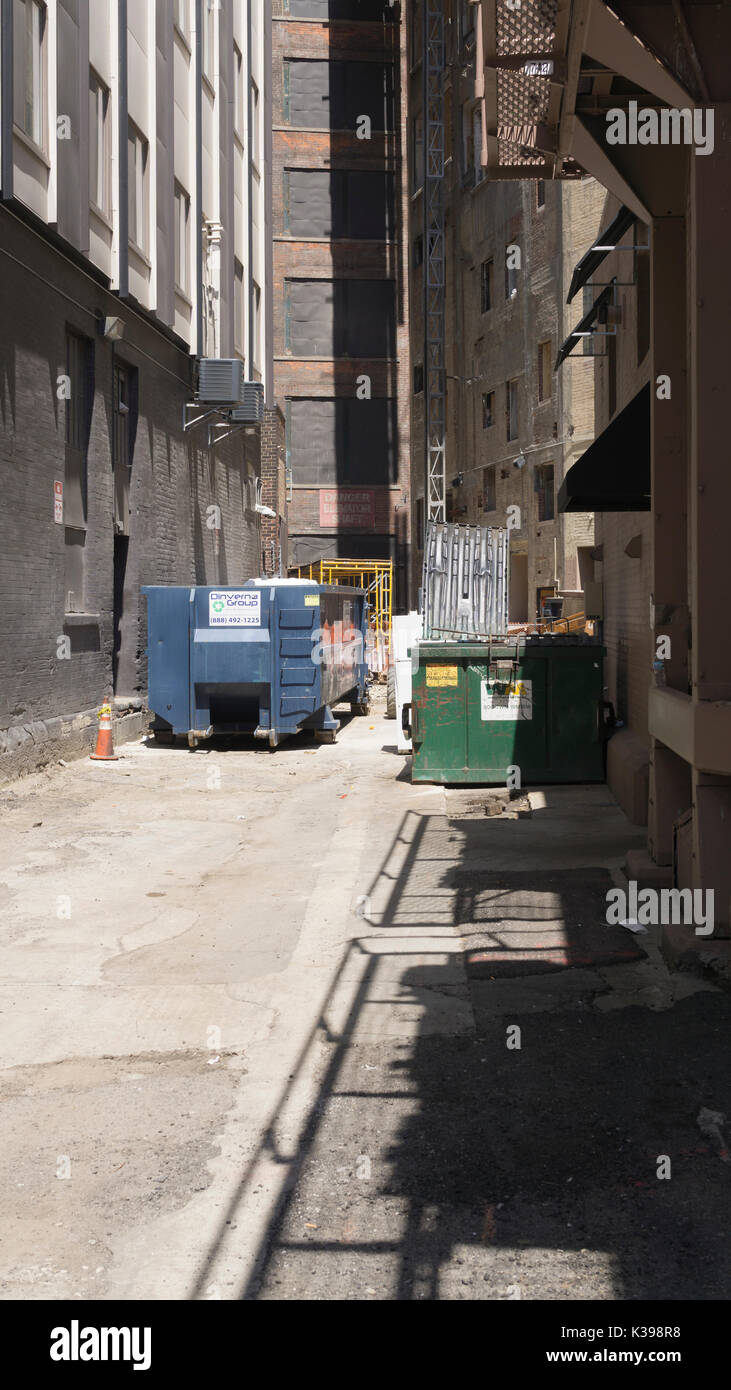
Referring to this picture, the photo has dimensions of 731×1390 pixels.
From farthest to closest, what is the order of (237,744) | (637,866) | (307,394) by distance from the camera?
(307,394)
(237,744)
(637,866)

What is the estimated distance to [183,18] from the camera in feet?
76.3

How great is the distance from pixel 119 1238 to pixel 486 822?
8051mm

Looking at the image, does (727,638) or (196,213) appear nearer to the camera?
(727,638)

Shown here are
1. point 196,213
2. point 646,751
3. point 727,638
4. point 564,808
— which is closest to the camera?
point 727,638

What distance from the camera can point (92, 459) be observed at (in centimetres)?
1819

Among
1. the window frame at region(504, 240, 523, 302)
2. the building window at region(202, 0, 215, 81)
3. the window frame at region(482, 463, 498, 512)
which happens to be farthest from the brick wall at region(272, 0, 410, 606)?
the building window at region(202, 0, 215, 81)

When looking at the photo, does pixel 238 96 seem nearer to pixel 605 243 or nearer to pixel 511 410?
pixel 511 410

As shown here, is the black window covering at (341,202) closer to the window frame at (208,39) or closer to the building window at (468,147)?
the building window at (468,147)

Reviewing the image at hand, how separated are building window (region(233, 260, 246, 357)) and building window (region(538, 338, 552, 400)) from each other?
25.7ft

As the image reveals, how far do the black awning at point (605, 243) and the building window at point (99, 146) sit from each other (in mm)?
8336

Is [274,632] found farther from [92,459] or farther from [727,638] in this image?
[727,638]

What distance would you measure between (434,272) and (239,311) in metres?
11.3

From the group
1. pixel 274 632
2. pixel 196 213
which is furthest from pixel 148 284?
pixel 274 632

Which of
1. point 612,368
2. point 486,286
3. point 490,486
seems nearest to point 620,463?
point 612,368
